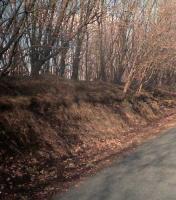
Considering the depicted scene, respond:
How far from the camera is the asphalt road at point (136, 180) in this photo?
10915 millimetres

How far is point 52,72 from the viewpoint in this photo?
85.0 ft

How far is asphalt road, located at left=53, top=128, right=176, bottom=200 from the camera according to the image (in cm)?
1091

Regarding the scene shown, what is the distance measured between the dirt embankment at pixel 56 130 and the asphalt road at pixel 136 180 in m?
0.75

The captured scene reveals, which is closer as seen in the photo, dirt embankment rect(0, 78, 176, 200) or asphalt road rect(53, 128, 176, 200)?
asphalt road rect(53, 128, 176, 200)

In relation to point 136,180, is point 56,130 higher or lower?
higher

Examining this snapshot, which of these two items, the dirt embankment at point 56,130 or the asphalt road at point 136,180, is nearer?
the asphalt road at point 136,180

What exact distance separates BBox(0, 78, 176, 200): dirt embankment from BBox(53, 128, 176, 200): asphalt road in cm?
75

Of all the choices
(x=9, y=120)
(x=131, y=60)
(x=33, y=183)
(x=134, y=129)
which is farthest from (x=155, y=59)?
(x=33, y=183)

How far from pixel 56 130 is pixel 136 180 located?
5.74m

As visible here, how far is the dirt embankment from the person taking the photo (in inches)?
510

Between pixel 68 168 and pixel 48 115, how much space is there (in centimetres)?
430

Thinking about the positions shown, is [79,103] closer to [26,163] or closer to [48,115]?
[48,115]

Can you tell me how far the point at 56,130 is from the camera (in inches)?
684

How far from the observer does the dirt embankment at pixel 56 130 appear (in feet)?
42.5
